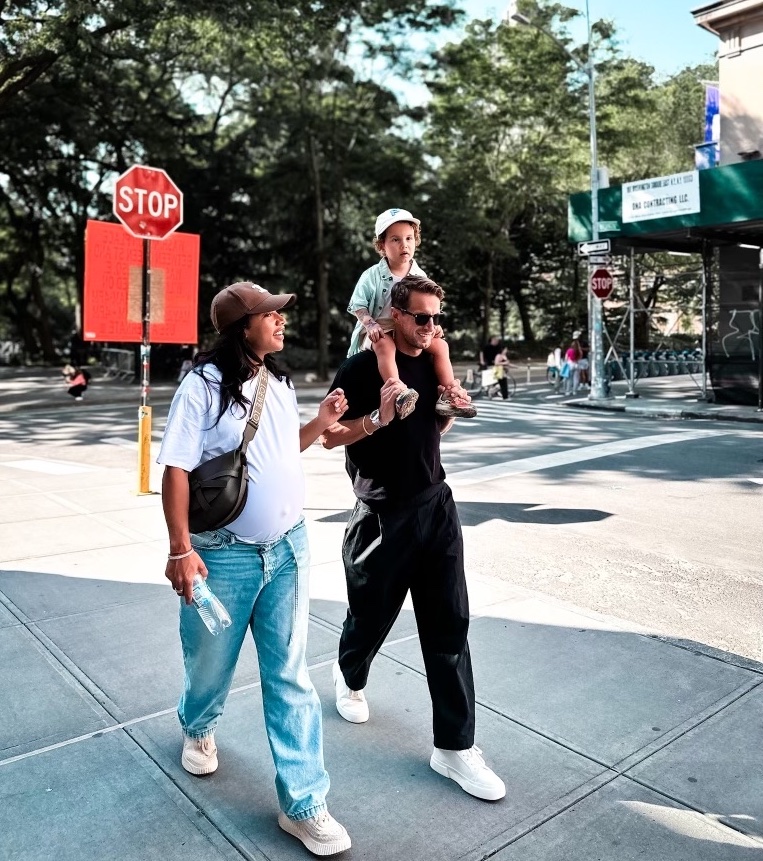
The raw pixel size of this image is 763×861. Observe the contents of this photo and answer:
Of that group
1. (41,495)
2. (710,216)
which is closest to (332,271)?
(710,216)

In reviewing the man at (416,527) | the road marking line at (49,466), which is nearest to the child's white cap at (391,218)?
the man at (416,527)

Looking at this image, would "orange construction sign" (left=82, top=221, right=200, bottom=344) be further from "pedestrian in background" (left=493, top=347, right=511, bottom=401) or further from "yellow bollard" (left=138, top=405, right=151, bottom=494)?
"pedestrian in background" (left=493, top=347, right=511, bottom=401)

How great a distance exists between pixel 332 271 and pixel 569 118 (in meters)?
10.9

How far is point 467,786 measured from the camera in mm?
2924

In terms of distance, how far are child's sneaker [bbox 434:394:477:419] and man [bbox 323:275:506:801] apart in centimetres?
3

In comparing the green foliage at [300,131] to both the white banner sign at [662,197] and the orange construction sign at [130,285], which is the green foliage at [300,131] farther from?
the orange construction sign at [130,285]

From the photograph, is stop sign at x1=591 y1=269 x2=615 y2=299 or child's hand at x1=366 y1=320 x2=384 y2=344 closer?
child's hand at x1=366 y1=320 x2=384 y2=344

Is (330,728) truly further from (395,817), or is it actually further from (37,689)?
(37,689)

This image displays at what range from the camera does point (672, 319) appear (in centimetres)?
5684

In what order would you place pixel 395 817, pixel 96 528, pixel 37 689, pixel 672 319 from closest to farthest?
pixel 395 817 < pixel 37 689 < pixel 96 528 < pixel 672 319

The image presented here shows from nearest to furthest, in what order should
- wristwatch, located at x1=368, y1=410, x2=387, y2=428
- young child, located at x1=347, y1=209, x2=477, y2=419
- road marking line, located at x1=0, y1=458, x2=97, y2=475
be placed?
wristwatch, located at x1=368, y1=410, x2=387, y2=428
young child, located at x1=347, y1=209, x2=477, y2=419
road marking line, located at x1=0, y1=458, x2=97, y2=475

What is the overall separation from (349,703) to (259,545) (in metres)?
1.15

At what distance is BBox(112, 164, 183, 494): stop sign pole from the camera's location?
8188mm

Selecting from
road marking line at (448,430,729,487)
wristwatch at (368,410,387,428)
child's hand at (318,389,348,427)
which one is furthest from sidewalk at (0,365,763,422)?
child's hand at (318,389,348,427)
